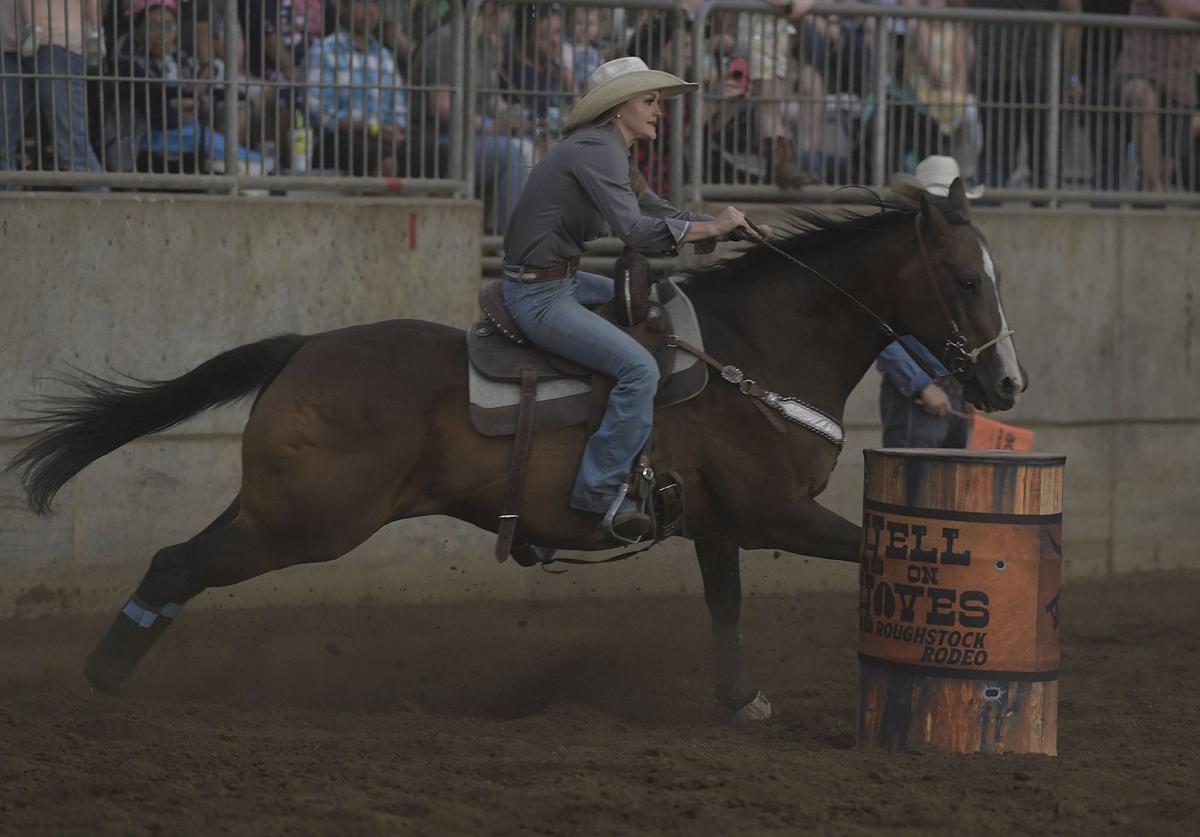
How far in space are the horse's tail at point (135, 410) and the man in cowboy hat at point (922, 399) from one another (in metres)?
3.18

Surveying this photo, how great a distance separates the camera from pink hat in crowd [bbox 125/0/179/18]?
8039mm

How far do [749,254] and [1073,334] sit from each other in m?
4.01

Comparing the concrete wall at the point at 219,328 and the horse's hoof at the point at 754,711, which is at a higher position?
the concrete wall at the point at 219,328

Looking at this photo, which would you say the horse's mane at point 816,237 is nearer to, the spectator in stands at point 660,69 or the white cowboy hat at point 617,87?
the white cowboy hat at point 617,87

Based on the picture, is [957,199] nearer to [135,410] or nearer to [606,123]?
[606,123]

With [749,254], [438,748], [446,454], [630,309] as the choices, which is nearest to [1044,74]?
[749,254]

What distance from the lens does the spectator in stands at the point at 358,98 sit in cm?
834

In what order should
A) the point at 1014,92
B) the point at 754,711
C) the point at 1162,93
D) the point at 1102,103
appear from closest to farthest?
the point at 754,711, the point at 1014,92, the point at 1102,103, the point at 1162,93

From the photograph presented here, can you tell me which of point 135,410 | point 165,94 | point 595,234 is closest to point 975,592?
point 595,234

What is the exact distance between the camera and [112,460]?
810 centimetres

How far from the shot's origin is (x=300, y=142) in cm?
844

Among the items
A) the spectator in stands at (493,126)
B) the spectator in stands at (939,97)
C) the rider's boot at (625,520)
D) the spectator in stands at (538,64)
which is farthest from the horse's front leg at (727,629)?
the spectator in stands at (939,97)

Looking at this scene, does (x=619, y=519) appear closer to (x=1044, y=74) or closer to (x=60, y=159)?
(x=60, y=159)

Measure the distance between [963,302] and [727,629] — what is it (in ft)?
5.49
